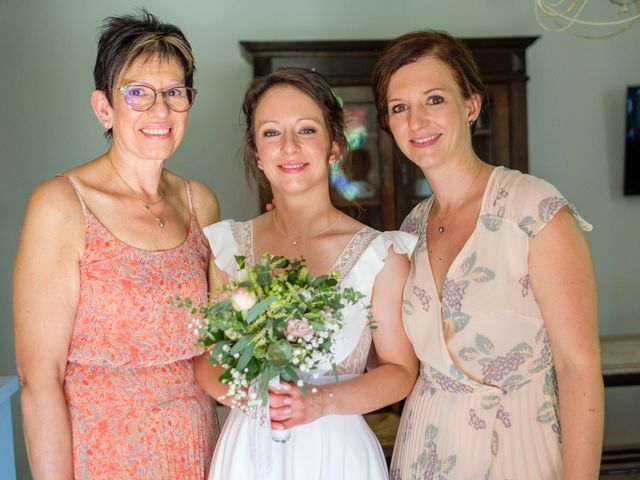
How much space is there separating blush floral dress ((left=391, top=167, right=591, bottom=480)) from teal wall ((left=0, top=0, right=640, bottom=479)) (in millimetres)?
2690

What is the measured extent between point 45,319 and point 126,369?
0.26 m

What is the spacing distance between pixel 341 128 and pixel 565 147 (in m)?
3.21

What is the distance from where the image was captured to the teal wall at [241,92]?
15.0 feet

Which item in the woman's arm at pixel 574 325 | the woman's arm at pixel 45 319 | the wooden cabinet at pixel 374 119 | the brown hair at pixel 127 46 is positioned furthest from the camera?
the wooden cabinet at pixel 374 119

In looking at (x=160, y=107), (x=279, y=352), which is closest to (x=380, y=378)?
(x=279, y=352)

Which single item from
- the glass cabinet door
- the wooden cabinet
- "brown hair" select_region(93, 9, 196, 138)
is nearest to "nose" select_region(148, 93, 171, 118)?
"brown hair" select_region(93, 9, 196, 138)

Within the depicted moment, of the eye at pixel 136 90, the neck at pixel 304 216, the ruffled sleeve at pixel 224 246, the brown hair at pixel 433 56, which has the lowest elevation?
the ruffled sleeve at pixel 224 246

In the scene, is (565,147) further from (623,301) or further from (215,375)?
(215,375)

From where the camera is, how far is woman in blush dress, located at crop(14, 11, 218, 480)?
1959mm

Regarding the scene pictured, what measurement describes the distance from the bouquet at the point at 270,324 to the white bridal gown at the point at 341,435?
21cm

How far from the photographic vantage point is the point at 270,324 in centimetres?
166

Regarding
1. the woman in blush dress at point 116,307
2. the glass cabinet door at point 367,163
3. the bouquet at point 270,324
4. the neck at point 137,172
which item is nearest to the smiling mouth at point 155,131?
the woman in blush dress at point 116,307

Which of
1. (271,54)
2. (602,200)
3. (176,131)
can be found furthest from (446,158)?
(602,200)

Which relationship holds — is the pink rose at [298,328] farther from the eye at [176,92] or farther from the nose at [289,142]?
the eye at [176,92]
